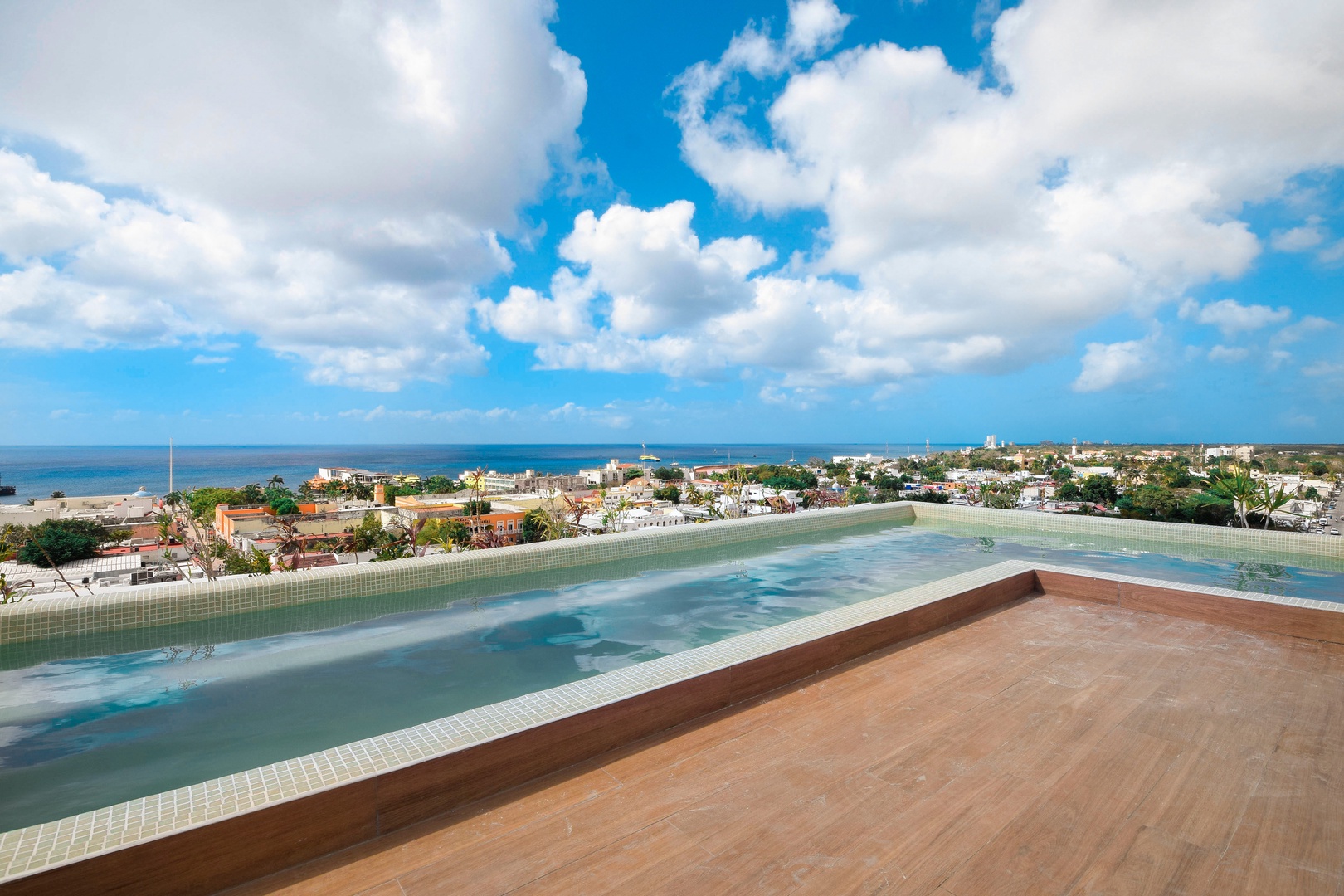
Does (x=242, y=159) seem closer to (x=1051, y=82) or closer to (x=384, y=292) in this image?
(x=1051, y=82)

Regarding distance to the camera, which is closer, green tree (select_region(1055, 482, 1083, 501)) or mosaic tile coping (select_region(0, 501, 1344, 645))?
mosaic tile coping (select_region(0, 501, 1344, 645))

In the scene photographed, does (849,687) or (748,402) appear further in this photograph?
(748,402)

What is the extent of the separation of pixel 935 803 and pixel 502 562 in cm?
406

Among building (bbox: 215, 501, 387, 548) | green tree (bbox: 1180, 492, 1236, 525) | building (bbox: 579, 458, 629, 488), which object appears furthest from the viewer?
building (bbox: 579, 458, 629, 488)

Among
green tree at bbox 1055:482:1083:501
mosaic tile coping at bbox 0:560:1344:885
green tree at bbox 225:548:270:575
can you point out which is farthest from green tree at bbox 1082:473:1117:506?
green tree at bbox 225:548:270:575

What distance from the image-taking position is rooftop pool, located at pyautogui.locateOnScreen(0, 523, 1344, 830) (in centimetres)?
219

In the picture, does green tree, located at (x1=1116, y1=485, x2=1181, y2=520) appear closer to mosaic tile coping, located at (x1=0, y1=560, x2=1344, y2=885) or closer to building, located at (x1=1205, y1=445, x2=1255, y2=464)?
building, located at (x1=1205, y1=445, x2=1255, y2=464)

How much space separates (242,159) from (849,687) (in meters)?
9.15

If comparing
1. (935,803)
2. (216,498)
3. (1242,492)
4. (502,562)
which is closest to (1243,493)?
(1242,492)

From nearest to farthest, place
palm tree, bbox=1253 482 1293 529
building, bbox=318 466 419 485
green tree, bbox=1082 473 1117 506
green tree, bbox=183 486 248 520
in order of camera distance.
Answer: palm tree, bbox=1253 482 1293 529 < green tree, bbox=1082 473 1117 506 < green tree, bbox=183 486 248 520 < building, bbox=318 466 419 485

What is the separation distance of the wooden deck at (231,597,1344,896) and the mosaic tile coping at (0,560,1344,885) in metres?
0.16

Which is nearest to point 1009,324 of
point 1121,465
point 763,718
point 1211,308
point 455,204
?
point 1211,308

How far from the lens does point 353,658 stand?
321 cm

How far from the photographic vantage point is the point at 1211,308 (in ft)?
50.5
